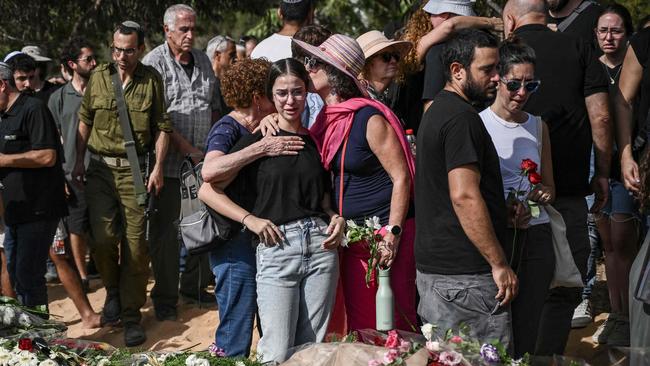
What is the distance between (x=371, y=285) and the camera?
5359 mm

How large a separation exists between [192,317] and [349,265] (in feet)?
10.3

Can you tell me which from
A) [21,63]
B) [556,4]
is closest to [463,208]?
[556,4]

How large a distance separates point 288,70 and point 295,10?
2132mm

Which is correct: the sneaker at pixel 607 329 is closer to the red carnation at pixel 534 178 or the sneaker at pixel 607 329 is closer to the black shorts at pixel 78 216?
the red carnation at pixel 534 178

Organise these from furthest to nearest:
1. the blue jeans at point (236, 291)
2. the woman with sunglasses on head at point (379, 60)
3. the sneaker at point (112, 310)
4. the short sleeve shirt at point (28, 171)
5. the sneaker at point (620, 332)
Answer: the sneaker at point (112, 310)
the short sleeve shirt at point (28, 171)
the sneaker at point (620, 332)
the woman with sunglasses on head at point (379, 60)
the blue jeans at point (236, 291)

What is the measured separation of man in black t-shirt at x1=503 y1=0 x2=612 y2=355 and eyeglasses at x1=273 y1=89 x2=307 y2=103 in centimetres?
138

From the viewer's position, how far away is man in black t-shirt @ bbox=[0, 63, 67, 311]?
7.44m

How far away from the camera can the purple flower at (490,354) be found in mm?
3789

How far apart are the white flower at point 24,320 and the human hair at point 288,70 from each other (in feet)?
6.00

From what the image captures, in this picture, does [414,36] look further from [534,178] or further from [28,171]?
[28,171]

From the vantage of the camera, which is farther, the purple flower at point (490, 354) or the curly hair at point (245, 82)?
the curly hair at point (245, 82)

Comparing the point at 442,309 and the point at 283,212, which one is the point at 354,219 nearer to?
the point at 283,212

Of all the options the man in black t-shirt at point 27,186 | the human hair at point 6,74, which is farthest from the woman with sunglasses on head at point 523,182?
the human hair at point 6,74

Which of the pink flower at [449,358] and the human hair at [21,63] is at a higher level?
the human hair at [21,63]
